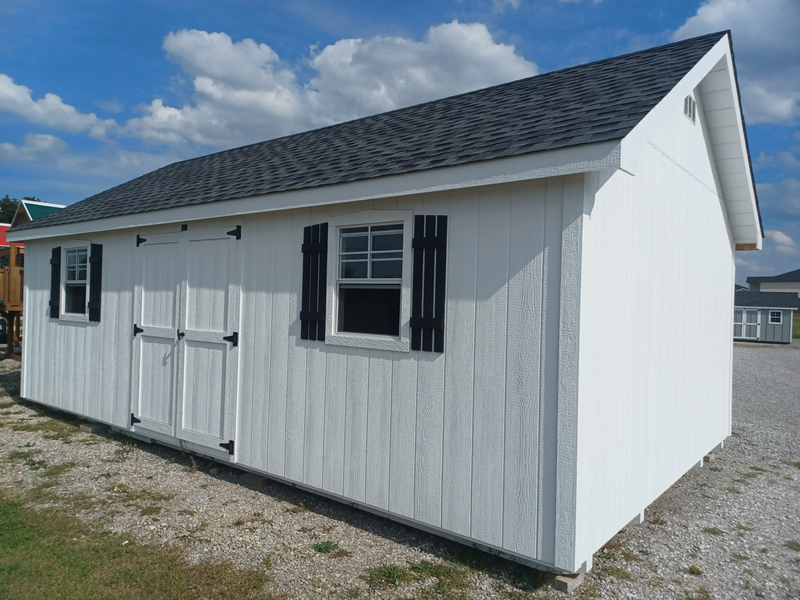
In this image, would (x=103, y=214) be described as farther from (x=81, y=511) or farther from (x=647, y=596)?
(x=647, y=596)

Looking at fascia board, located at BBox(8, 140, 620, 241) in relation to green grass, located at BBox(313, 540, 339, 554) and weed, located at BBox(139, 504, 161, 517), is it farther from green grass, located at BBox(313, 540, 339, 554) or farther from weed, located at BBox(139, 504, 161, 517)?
weed, located at BBox(139, 504, 161, 517)

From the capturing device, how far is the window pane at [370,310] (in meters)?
4.46

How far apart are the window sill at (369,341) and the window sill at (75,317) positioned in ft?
14.6

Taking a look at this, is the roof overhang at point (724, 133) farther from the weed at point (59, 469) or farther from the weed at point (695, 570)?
the weed at point (59, 469)

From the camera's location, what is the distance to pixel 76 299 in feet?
25.9

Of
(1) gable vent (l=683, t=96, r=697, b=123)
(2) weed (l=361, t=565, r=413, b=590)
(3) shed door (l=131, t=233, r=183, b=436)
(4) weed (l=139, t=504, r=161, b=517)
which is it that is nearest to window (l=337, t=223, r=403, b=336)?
(2) weed (l=361, t=565, r=413, b=590)

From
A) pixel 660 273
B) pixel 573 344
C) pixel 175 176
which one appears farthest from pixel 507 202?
pixel 175 176

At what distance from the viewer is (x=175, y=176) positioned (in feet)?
28.1

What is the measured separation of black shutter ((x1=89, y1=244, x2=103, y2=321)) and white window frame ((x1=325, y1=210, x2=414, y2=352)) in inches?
161

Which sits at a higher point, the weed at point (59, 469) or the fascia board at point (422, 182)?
the fascia board at point (422, 182)

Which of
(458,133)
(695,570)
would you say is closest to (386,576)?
(695,570)

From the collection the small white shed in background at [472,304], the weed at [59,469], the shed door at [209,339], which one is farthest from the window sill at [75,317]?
the shed door at [209,339]

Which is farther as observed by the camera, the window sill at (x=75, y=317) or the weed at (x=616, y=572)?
the window sill at (x=75, y=317)

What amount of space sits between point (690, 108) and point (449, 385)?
11.6 feet
